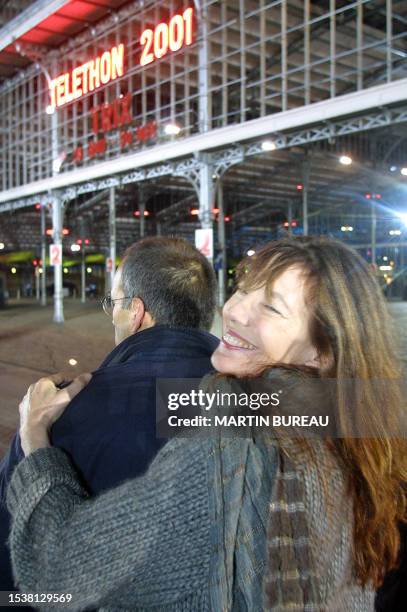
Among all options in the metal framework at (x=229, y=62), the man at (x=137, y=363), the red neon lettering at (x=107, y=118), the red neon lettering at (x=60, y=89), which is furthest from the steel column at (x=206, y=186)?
the man at (x=137, y=363)

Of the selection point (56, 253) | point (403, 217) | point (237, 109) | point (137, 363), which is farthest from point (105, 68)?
point (137, 363)

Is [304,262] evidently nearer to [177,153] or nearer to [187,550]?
[187,550]

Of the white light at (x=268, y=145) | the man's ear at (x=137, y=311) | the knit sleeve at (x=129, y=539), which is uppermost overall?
the white light at (x=268, y=145)

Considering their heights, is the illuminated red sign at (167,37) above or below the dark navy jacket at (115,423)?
above

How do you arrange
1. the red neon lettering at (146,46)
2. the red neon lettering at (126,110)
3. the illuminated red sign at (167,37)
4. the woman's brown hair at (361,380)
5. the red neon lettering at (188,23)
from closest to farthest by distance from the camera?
the woman's brown hair at (361,380)
the red neon lettering at (188,23)
the illuminated red sign at (167,37)
the red neon lettering at (146,46)
the red neon lettering at (126,110)

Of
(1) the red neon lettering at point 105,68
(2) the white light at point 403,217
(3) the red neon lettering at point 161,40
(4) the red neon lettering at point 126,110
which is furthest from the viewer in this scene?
(2) the white light at point 403,217

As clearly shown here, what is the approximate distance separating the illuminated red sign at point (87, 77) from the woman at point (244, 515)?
1579 centimetres

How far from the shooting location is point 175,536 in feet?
3.27

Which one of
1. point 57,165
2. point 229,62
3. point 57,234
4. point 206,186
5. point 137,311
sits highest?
point 229,62

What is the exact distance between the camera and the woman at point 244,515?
987mm

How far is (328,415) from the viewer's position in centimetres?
112

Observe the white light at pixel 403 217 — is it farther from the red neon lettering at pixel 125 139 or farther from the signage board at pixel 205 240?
the signage board at pixel 205 240

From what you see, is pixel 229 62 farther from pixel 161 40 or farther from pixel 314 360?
pixel 314 360

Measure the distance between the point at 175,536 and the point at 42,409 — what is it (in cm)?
52
